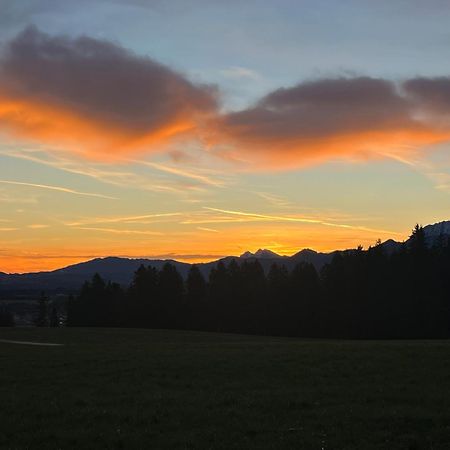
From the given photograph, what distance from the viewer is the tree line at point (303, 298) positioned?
77.7 metres

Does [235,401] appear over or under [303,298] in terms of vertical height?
under

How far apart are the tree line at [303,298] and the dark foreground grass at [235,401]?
50.5 m

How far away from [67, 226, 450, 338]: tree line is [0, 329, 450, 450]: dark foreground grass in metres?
50.5

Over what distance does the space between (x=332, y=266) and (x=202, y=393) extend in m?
68.4

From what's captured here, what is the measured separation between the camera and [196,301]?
313 feet

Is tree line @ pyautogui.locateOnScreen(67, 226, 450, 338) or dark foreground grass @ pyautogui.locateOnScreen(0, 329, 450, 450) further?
tree line @ pyautogui.locateOnScreen(67, 226, 450, 338)

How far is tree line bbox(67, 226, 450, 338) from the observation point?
77.7 metres

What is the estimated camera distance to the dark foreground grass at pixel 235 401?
1420cm

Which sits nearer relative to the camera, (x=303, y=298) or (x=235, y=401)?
(x=235, y=401)

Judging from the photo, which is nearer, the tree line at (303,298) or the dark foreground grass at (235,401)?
the dark foreground grass at (235,401)

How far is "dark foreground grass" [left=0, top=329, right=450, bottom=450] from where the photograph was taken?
14.2 m

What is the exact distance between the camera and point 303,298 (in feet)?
283

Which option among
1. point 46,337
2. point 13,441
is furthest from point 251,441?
point 46,337

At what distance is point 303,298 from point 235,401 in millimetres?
69188
